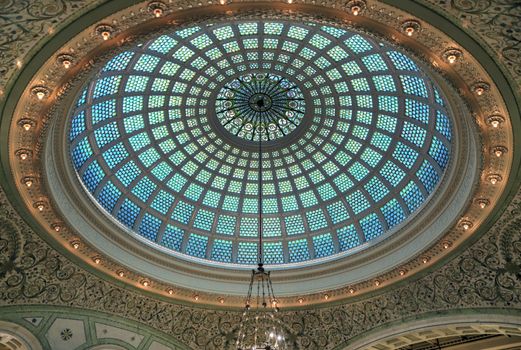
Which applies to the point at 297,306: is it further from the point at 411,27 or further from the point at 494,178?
the point at 411,27

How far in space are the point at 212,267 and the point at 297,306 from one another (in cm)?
345

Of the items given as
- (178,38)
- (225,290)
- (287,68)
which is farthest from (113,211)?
(287,68)

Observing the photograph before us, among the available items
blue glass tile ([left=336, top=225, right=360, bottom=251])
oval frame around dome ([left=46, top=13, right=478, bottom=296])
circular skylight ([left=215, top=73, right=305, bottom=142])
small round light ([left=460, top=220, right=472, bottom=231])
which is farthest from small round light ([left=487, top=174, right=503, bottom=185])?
circular skylight ([left=215, top=73, right=305, bottom=142])

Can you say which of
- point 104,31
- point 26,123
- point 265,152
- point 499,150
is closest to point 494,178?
point 499,150

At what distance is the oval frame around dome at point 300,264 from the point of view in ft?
48.2

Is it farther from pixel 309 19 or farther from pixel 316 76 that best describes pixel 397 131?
pixel 309 19

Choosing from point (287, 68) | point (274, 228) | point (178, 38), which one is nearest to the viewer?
point (178, 38)

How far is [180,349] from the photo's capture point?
18.3 m

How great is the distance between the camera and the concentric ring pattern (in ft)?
56.0

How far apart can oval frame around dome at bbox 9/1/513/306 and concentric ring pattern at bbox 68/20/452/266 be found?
138cm

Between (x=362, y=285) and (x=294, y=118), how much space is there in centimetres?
662

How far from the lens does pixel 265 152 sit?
20.6 m

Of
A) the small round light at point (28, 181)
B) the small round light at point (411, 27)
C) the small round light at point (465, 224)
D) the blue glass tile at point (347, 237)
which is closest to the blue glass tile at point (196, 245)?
the blue glass tile at point (347, 237)

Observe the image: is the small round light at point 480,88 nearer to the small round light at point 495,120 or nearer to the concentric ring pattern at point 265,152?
the small round light at point 495,120
